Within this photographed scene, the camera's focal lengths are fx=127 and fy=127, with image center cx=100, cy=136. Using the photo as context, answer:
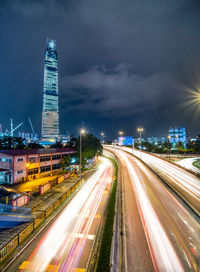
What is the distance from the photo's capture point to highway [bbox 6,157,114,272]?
28.1ft

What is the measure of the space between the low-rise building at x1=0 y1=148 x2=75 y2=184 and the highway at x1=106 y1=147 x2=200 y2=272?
2373 cm

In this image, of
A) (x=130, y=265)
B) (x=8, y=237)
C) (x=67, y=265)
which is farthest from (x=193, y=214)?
(x=8, y=237)

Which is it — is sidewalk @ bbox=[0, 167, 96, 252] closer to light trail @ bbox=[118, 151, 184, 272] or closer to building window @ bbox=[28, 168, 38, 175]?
building window @ bbox=[28, 168, 38, 175]

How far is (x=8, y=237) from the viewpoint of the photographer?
12.0 metres

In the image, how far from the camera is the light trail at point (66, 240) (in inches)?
341

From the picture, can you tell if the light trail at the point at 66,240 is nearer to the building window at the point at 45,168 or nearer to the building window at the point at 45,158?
the building window at the point at 45,168

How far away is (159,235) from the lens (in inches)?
429

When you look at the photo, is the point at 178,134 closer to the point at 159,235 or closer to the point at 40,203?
the point at 159,235

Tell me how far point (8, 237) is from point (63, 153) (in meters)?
27.8

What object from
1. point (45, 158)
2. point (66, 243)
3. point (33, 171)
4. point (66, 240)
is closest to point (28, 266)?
point (66, 243)

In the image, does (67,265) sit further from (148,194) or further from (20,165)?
(20,165)

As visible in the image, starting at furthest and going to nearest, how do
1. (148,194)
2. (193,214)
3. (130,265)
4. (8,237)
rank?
(148,194), (193,214), (8,237), (130,265)

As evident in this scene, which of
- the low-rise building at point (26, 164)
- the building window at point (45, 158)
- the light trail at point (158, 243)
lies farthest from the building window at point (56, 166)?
the light trail at point (158, 243)

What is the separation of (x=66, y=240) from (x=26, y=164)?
2376 cm
